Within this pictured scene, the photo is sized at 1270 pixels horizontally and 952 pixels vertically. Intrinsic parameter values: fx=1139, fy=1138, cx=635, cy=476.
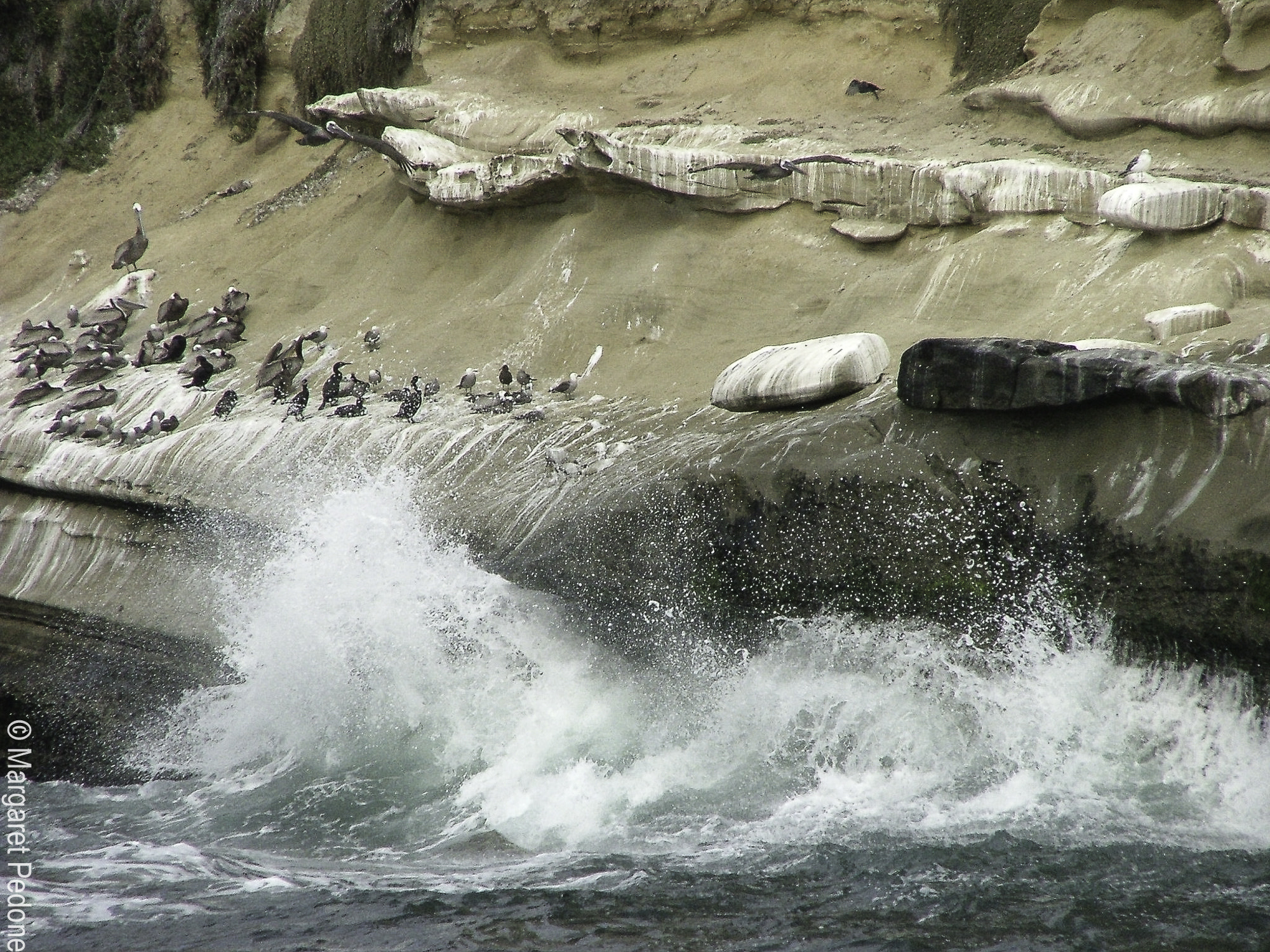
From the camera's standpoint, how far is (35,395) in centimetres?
1155

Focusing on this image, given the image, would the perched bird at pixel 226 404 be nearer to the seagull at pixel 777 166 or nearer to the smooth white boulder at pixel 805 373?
the seagull at pixel 777 166

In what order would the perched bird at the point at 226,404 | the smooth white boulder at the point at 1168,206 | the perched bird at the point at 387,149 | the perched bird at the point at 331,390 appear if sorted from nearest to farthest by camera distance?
the smooth white boulder at the point at 1168,206, the perched bird at the point at 331,390, the perched bird at the point at 226,404, the perched bird at the point at 387,149

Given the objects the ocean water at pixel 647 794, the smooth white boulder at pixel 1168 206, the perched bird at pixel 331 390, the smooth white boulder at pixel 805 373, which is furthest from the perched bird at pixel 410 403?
the smooth white boulder at pixel 1168 206

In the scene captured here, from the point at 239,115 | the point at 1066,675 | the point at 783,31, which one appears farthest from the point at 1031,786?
the point at 239,115

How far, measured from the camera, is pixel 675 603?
6906mm

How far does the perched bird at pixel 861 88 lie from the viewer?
1093 centimetres

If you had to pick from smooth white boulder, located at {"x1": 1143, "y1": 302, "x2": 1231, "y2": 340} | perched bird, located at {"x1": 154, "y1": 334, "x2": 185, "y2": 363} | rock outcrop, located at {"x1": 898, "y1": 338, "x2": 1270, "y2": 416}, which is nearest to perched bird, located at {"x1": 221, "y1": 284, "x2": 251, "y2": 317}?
perched bird, located at {"x1": 154, "y1": 334, "x2": 185, "y2": 363}

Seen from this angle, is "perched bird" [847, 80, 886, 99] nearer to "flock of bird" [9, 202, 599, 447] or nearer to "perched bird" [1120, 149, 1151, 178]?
"perched bird" [1120, 149, 1151, 178]

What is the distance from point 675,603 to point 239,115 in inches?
500

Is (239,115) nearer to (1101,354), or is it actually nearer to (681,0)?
(681,0)

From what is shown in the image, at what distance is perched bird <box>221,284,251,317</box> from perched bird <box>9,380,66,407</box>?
73.3 inches

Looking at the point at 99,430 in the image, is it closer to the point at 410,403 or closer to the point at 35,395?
the point at 35,395

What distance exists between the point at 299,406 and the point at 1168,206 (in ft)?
22.9

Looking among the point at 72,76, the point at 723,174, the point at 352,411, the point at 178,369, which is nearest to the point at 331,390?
the point at 352,411
